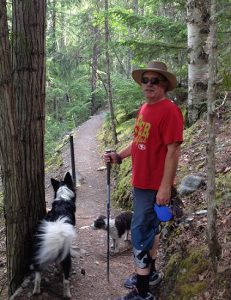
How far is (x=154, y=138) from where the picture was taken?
3.72 m

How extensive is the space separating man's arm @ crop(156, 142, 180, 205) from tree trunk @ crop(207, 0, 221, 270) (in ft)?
1.08

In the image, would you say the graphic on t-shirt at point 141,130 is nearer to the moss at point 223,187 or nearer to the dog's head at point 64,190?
the moss at point 223,187

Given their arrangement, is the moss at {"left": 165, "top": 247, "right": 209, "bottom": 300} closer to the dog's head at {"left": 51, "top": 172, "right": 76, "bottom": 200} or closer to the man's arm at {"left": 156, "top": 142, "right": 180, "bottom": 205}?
the man's arm at {"left": 156, "top": 142, "right": 180, "bottom": 205}

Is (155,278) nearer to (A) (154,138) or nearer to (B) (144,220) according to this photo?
(B) (144,220)

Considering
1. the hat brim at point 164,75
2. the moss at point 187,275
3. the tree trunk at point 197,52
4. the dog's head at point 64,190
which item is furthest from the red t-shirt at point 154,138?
the tree trunk at point 197,52

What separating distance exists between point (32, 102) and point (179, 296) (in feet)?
10.0

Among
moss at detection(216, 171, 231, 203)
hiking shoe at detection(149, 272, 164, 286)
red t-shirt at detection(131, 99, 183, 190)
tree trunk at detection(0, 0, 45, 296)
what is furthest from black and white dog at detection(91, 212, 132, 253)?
red t-shirt at detection(131, 99, 183, 190)

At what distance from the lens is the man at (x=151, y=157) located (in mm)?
3627

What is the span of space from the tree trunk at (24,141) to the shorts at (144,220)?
5.51 ft

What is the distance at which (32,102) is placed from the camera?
4949mm

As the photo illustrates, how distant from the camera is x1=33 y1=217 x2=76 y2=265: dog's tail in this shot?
4.38m

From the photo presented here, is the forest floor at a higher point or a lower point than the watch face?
lower

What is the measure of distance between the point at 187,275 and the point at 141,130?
167 centimetres

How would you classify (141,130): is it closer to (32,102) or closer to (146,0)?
(32,102)
